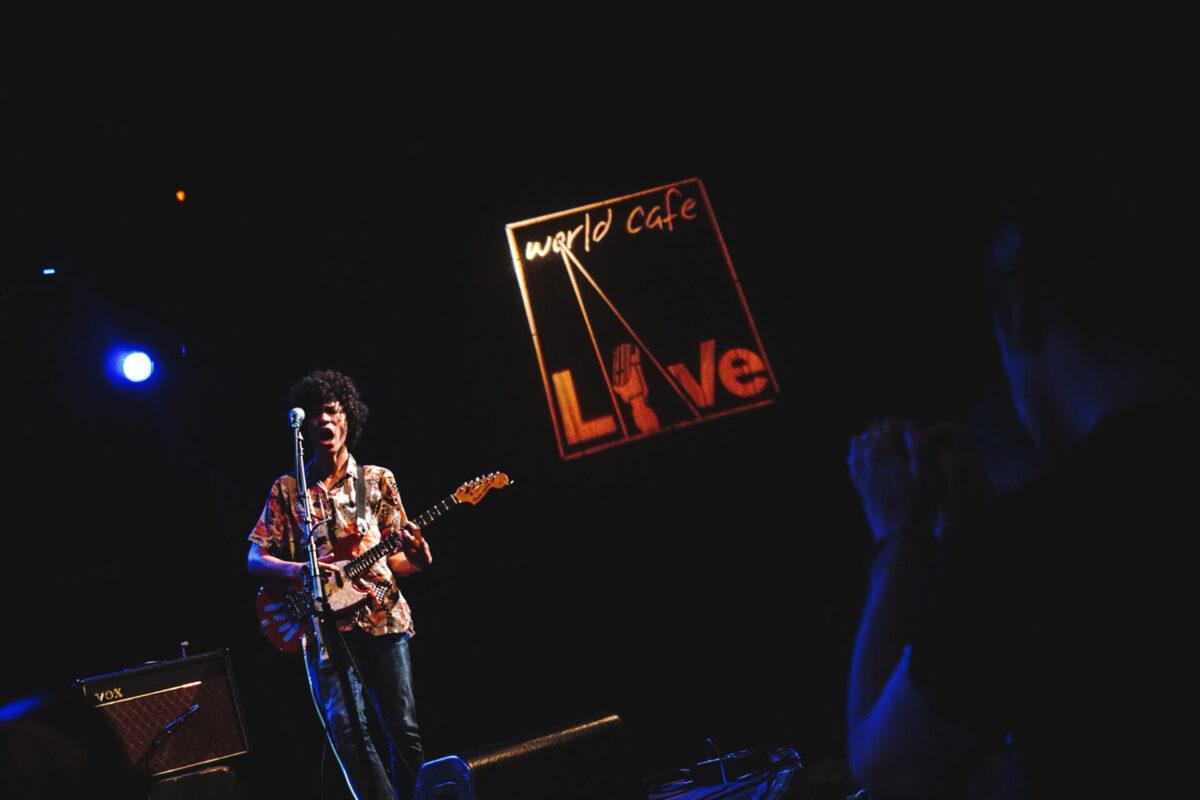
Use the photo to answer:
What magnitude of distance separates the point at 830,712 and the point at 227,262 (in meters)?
4.54

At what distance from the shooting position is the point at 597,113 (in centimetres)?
524

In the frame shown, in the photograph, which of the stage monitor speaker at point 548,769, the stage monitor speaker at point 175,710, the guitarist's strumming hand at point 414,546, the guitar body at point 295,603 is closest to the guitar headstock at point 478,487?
the guitarist's strumming hand at point 414,546

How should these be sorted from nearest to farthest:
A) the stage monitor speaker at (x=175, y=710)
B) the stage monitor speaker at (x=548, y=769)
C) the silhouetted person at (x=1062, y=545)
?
the silhouetted person at (x=1062, y=545) < the stage monitor speaker at (x=548, y=769) < the stage monitor speaker at (x=175, y=710)

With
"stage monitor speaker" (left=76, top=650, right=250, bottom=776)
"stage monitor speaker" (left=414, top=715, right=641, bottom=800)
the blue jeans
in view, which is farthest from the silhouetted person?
"stage monitor speaker" (left=76, top=650, right=250, bottom=776)

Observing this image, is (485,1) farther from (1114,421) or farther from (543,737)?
(1114,421)

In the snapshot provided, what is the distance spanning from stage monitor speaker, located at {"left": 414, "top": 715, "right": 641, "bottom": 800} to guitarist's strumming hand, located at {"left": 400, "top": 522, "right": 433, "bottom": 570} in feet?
4.29

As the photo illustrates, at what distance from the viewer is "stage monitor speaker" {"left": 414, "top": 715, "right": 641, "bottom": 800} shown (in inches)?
83.5

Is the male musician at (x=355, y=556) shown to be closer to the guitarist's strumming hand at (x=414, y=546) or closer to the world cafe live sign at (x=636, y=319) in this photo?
the guitarist's strumming hand at (x=414, y=546)

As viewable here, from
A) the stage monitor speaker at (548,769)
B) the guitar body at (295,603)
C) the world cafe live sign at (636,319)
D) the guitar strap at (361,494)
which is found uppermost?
the world cafe live sign at (636,319)

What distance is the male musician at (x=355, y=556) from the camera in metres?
3.16

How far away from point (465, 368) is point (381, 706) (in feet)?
7.46

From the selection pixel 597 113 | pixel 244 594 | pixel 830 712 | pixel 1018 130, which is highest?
pixel 597 113

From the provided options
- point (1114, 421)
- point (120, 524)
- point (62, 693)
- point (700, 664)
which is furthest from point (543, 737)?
point (120, 524)

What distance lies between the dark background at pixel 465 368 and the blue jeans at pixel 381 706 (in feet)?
3.92
